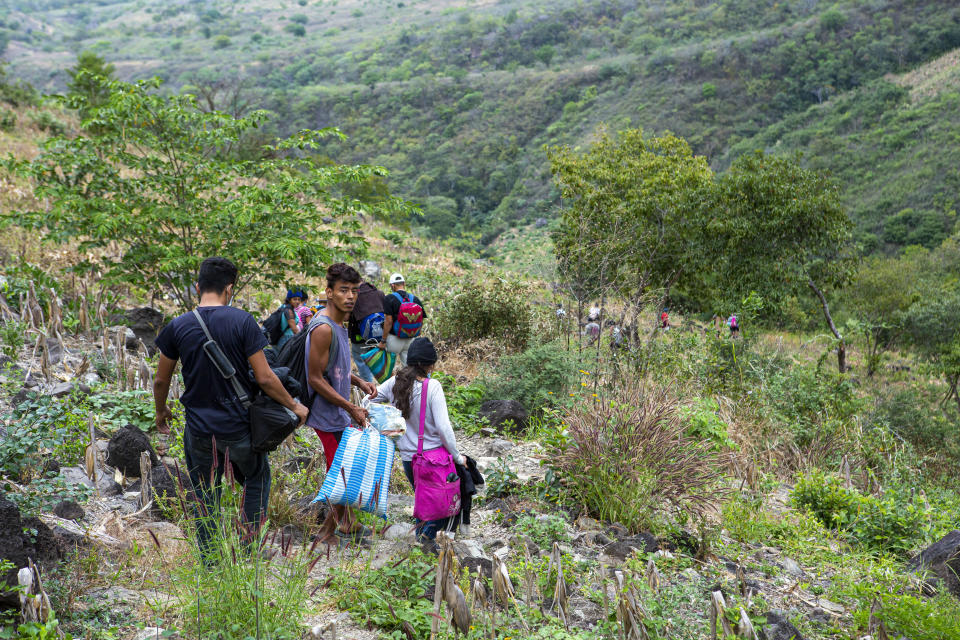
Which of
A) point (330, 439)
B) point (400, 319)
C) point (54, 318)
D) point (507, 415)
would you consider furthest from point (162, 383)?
point (54, 318)

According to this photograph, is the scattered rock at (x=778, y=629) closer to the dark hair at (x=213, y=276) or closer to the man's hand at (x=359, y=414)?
the man's hand at (x=359, y=414)

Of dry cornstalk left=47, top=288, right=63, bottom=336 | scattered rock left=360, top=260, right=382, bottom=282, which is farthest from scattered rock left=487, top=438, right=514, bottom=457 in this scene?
scattered rock left=360, top=260, right=382, bottom=282

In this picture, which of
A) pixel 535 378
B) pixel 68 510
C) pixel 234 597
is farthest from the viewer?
pixel 535 378

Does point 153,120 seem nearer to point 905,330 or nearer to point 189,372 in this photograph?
point 189,372

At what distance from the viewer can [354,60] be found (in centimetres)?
11419

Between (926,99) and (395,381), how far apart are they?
7093cm

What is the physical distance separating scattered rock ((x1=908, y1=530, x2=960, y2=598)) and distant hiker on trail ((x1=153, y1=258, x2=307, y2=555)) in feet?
12.4

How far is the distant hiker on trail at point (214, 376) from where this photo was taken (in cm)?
285

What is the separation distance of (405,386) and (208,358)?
1097mm

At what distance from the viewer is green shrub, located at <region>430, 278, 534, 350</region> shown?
9180mm

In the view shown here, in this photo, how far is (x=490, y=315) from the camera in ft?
30.2

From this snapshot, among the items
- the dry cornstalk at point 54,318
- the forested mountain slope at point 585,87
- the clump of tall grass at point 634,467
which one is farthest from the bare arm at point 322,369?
the forested mountain slope at point 585,87

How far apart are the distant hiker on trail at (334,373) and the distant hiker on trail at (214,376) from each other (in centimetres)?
48

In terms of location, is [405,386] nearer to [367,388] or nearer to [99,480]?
[367,388]
